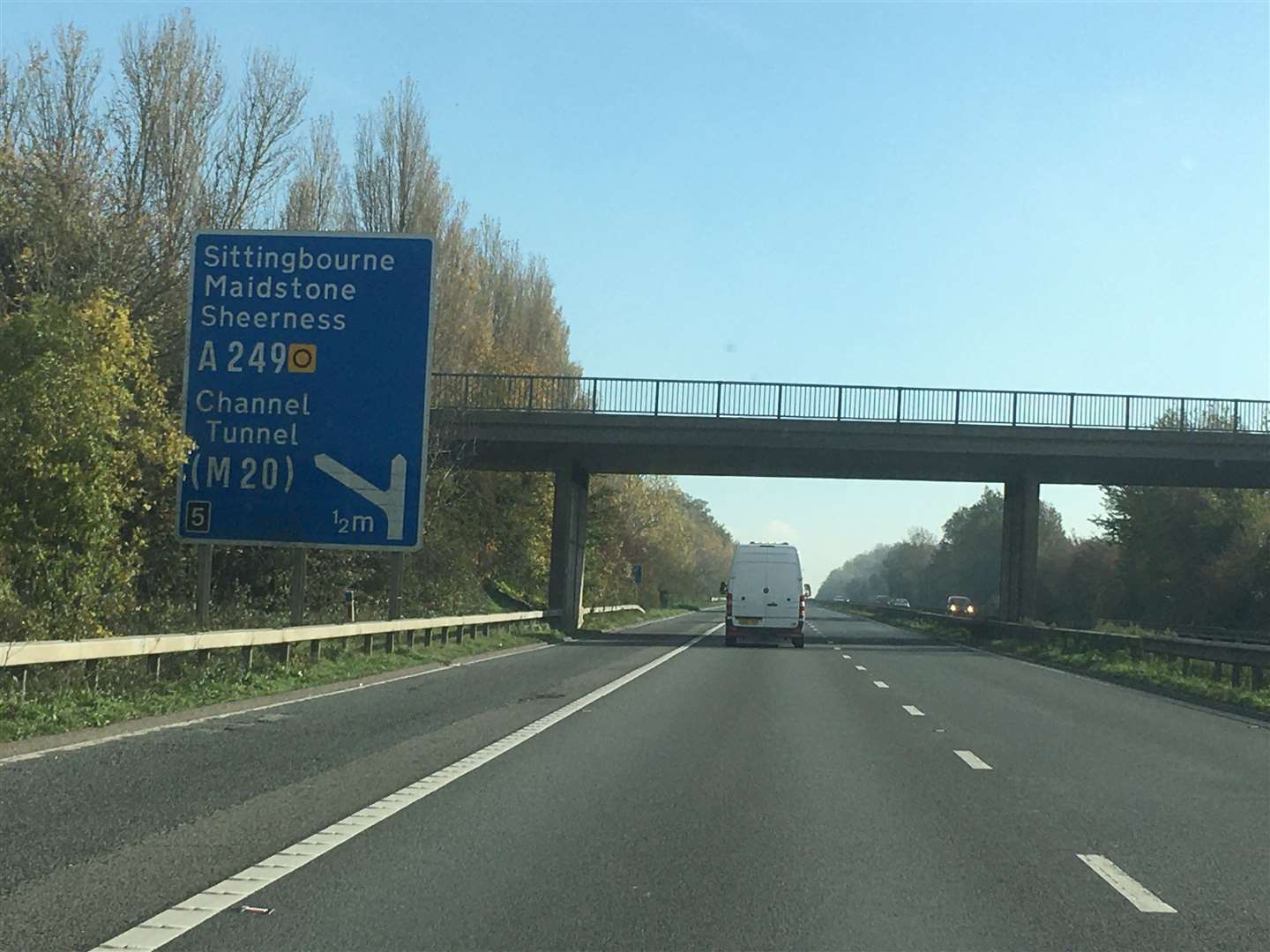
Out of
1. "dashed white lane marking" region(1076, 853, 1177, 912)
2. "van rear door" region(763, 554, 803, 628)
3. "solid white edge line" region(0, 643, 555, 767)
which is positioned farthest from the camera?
"van rear door" region(763, 554, 803, 628)

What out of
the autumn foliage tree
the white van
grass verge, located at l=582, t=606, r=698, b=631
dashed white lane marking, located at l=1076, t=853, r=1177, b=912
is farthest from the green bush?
grass verge, located at l=582, t=606, r=698, b=631

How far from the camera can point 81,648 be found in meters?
14.5

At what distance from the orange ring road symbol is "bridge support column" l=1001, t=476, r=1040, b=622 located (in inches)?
1234

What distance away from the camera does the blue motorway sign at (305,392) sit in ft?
70.7

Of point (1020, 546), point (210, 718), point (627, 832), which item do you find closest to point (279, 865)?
point (627, 832)

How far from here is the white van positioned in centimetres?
3928

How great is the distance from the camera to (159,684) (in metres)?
17.4

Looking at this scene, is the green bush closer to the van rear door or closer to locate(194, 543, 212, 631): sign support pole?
locate(194, 543, 212, 631): sign support pole

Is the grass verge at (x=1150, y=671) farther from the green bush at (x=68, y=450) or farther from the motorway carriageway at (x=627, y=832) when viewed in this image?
the green bush at (x=68, y=450)

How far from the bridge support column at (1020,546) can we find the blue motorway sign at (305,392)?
30378 millimetres

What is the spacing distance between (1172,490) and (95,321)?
69094mm

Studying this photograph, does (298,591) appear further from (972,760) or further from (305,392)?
(972,760)

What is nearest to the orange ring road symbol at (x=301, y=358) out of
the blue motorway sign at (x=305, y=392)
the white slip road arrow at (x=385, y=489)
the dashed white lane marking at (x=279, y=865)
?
the blue motorway sign at (x=305, y=392)

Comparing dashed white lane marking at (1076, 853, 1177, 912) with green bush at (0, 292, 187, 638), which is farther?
green bush at (0, 292, 187, 638)
